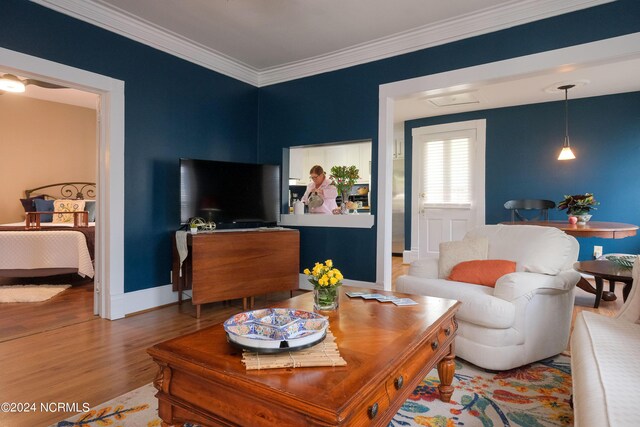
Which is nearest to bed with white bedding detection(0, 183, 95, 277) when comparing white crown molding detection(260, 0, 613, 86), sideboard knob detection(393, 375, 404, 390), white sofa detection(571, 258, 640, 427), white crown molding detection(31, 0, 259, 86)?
white crown molding detection(31, 0, 259, 86)

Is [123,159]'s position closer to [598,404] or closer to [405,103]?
[598,404]

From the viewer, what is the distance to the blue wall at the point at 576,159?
5148 millimetres

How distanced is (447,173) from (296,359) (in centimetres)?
587

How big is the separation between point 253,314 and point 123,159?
2596mm

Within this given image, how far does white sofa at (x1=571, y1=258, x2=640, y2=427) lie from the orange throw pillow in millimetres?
682

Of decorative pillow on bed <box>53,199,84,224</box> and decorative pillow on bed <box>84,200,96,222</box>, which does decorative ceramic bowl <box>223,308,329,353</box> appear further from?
decorative pillow on bed <box>53,199,84,224</box>

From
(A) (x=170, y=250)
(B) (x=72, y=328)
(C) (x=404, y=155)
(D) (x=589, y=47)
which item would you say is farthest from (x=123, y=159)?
(C) (x=404, y=155)

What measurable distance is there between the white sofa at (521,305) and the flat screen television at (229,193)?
6.75ft

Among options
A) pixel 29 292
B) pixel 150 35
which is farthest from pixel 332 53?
pixel 29 292

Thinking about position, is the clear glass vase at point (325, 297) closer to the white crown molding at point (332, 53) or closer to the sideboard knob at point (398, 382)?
the sideboard knob at point (398, 382)

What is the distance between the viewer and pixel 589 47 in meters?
2.92

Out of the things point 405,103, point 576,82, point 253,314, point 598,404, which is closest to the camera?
point 598,404

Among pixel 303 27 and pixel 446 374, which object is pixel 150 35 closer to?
pixel 303 27

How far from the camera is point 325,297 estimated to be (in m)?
1.78
